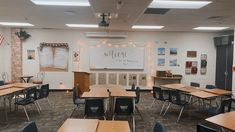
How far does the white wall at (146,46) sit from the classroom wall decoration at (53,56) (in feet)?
0.61

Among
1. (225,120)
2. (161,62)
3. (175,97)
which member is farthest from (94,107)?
(161,62)

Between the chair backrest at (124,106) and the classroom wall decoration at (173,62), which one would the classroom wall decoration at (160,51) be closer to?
the classroom wall decoration at (173,62)

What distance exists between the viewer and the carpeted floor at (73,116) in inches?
209

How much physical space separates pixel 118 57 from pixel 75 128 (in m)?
7.66

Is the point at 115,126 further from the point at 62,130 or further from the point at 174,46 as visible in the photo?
the point at 174,46

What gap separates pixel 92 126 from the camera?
2.91 metres

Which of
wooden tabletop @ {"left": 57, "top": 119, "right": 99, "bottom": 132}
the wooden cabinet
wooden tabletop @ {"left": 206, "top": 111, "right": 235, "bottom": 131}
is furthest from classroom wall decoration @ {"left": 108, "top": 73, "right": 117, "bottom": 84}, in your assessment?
wooden tabletop @ {"left": 57, "top": 119, "right": 99, "bottom": 132}

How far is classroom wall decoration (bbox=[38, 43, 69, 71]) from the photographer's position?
10.1 meters

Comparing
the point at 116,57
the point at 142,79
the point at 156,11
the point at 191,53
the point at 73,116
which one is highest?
the point at 156,11

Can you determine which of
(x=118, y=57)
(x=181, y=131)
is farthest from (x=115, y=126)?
(x=118, y=57)

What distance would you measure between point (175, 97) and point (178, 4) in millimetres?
2472

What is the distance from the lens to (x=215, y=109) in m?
5.34

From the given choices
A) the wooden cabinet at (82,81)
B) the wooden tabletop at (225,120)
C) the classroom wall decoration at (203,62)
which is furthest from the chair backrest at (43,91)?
the classroom wall decoration at (203,62)

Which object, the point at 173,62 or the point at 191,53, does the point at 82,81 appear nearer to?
the point at 173,62
